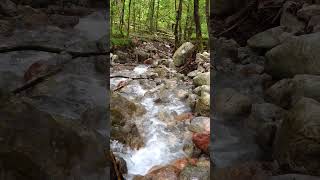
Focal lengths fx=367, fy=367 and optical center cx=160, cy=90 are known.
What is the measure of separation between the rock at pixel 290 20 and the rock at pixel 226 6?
9.13 feet

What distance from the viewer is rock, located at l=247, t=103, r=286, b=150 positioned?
5.18 meters

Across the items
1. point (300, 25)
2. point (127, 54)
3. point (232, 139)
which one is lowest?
point (127, 54)

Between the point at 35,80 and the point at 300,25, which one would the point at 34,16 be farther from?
the point at 300,25

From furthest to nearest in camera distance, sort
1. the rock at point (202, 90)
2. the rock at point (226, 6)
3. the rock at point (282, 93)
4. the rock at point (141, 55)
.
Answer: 1. the rock at point (141, 55)
2. the rock at point (226, 6)
3. the rock at point (202, 90)
4. the rock at point (282, 93)

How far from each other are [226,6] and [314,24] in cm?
523

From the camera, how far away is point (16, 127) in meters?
3.94

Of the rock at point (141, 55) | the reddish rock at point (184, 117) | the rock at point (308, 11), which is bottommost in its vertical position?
the rock at point (141, 55)

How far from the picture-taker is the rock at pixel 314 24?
7.50m

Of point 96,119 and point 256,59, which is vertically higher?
point 256,59

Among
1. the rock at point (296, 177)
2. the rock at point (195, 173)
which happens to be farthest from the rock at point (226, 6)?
the rock at point (296, 177)

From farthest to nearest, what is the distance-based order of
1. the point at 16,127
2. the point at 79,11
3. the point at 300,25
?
the point at 79,11 → the point at 300,25 → the point at 16,127

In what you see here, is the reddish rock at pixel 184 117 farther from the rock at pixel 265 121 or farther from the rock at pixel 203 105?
the rock at pixel 265 121

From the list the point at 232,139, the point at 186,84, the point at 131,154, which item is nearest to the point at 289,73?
the point at 232,139

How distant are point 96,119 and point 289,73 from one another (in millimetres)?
3461
